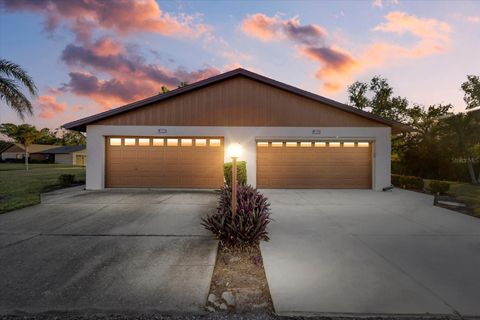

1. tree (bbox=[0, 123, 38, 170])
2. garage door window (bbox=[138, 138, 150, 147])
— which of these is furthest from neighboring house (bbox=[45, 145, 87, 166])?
garage door window (bbox=[138, 138, 150, 147])

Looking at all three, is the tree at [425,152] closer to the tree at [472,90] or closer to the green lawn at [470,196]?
the green lawn at [470,196]

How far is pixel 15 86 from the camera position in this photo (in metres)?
10.3

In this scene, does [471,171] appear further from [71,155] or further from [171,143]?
[71,155]

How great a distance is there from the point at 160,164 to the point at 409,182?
1309cm

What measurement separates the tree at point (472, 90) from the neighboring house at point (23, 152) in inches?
2974

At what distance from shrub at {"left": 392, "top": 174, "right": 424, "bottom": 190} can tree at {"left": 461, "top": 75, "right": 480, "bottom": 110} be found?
18044mm

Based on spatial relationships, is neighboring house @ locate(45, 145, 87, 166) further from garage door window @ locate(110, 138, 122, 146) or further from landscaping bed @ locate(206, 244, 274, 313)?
landscaping bed @ locate(206, 244, 274, 313)

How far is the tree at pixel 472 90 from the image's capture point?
2309 centimetres

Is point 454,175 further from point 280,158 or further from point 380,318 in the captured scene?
point 380,318

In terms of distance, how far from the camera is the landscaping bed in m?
2.76

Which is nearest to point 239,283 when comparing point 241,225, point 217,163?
point 241,225

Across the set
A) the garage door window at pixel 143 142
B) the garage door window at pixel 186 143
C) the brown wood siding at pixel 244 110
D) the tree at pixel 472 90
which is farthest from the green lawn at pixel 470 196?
the tree at pixel 472 90

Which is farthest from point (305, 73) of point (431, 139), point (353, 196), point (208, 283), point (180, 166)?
point (208, 283)

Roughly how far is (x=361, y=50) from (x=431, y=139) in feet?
37.4
